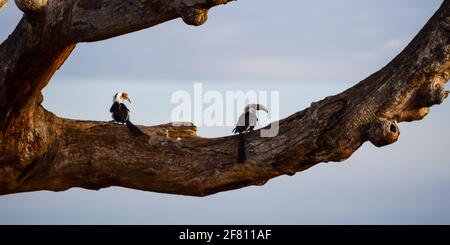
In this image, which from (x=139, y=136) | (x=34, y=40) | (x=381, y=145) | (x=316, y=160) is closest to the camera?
(x=381, y=145)

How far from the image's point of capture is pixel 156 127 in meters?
9.52

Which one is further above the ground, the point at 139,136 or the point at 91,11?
the point at 91,11

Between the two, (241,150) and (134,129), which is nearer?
(241,150)

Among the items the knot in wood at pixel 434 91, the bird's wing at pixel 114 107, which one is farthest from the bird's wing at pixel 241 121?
the bird's wing at pixel 114 107

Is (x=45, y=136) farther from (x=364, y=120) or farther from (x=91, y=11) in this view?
(x=364, y=120)

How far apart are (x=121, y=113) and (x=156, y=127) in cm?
120

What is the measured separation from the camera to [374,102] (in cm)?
780

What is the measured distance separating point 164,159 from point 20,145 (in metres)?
1.78

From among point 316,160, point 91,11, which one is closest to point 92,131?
point 91,11

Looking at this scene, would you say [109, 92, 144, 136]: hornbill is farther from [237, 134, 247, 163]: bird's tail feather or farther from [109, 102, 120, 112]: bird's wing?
[237, 134, 247, 163]: bird's tail feather

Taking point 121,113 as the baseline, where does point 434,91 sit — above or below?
below

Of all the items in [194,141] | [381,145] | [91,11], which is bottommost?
[381,145]

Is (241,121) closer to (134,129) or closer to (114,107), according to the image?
(134,129)

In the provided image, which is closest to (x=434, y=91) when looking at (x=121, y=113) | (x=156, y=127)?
(x=156, y=127)
